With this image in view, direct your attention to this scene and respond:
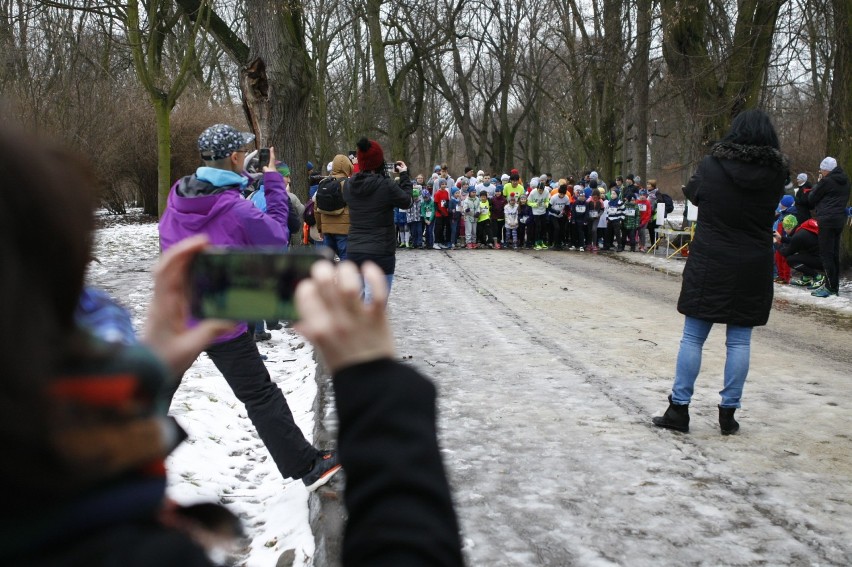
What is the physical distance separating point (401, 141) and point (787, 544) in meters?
26.1

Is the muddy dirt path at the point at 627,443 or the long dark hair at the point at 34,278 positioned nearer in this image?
the long dark hair at the point at 34,278

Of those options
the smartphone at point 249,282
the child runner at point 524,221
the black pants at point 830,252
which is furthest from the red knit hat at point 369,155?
the child runner at point 524,221

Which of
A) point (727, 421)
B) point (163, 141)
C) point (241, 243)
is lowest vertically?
point (727, 421)

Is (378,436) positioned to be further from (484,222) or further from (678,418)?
(484,222)

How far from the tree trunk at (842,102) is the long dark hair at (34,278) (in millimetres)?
15525

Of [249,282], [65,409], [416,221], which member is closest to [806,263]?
[416,221]

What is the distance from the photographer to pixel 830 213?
40.6 ft

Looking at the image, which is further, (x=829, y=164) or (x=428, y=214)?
(x=428, y=214)

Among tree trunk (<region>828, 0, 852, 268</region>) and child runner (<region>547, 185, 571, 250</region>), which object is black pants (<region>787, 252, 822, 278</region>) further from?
child runner (<region>547, 185, 571, 250</region>)

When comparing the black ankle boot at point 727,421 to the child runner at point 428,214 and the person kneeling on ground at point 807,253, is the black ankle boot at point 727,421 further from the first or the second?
the child runner at point 428,214

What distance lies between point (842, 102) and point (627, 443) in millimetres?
11930

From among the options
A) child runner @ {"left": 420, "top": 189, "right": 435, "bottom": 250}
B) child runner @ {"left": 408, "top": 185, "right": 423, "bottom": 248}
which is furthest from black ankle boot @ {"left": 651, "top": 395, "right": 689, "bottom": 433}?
child runner @ {"left": 420, "top": 189, "right": 435, "bottom": 250}

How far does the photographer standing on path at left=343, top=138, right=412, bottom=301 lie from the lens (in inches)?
301

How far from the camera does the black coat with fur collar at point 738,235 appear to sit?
202 inches
